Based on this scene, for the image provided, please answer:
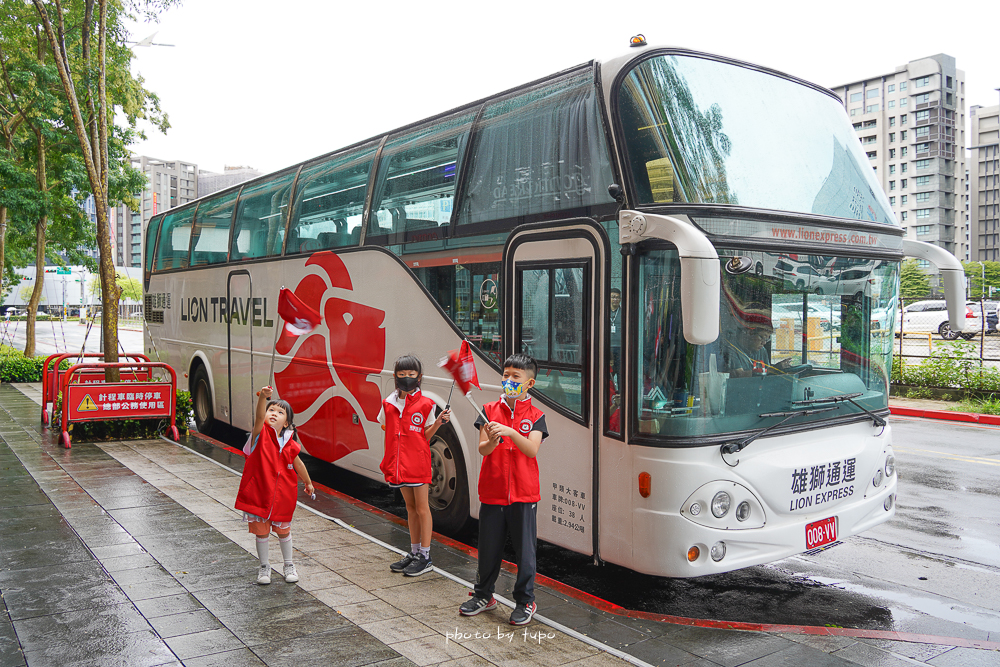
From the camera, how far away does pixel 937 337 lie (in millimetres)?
30422

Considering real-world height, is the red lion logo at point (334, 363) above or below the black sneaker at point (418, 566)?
above

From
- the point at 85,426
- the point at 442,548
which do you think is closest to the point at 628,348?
the point at 442,548

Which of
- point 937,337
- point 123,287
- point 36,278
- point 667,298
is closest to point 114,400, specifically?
point 667,298

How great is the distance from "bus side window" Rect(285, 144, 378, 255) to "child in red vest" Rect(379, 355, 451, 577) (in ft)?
9.32

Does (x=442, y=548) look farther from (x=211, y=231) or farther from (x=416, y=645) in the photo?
(x=211, y=231)

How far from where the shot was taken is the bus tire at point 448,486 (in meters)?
6.64

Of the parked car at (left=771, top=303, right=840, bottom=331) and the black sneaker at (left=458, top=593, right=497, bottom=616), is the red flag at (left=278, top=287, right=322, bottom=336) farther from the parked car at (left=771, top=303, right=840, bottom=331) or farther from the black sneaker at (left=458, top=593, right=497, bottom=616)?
the parked car at (left=771, top=303, right=840, bottom=331)

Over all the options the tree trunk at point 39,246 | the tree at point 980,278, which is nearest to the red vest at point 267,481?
the tree trunk at point 39,246

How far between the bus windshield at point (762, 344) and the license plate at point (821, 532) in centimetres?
69

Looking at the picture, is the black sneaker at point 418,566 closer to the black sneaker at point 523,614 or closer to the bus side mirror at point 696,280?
the black sneaker at point 523,614

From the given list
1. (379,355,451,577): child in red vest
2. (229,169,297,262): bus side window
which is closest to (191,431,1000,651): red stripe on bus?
(379,355,451,577): child in red vest

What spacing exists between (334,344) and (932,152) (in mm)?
102173

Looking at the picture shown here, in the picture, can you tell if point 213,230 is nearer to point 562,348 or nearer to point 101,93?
point 101,93

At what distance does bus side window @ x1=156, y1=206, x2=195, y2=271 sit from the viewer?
41.5 feet
